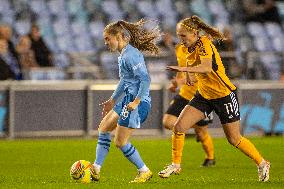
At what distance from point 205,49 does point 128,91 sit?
104 centimetres

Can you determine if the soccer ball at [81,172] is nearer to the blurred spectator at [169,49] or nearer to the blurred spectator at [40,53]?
the blurred spectator at [169,49]

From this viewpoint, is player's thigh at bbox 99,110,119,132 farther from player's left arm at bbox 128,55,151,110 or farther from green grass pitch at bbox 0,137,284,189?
green grass pitch at bbox 0,137,284,189

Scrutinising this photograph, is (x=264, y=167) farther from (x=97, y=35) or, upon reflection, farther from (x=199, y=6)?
(x=199, y=6)

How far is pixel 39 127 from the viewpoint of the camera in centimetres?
2053

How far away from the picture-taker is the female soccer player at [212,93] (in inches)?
481

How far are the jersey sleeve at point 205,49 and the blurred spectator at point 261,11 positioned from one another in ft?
53.2

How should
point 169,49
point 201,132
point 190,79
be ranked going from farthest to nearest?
point 169,49 → point 201,132 → point 190,79

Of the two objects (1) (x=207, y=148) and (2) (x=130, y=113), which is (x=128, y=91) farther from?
(1) (x=207, y=148)

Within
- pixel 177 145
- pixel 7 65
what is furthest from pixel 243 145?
pixel 7 65

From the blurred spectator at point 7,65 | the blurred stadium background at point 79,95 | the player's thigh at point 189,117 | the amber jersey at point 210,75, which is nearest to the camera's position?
the amber jersey at point 210,75

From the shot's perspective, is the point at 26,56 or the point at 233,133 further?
the point at 26,56

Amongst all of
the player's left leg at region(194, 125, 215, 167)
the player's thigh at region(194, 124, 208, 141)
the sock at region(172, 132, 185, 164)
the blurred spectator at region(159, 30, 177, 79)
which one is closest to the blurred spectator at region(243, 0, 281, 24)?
the blurred spectator at region(159, 30, 177, 79)

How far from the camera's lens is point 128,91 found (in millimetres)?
11875

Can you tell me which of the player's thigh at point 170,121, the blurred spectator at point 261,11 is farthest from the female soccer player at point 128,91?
the blurred spectator at point 261,11
